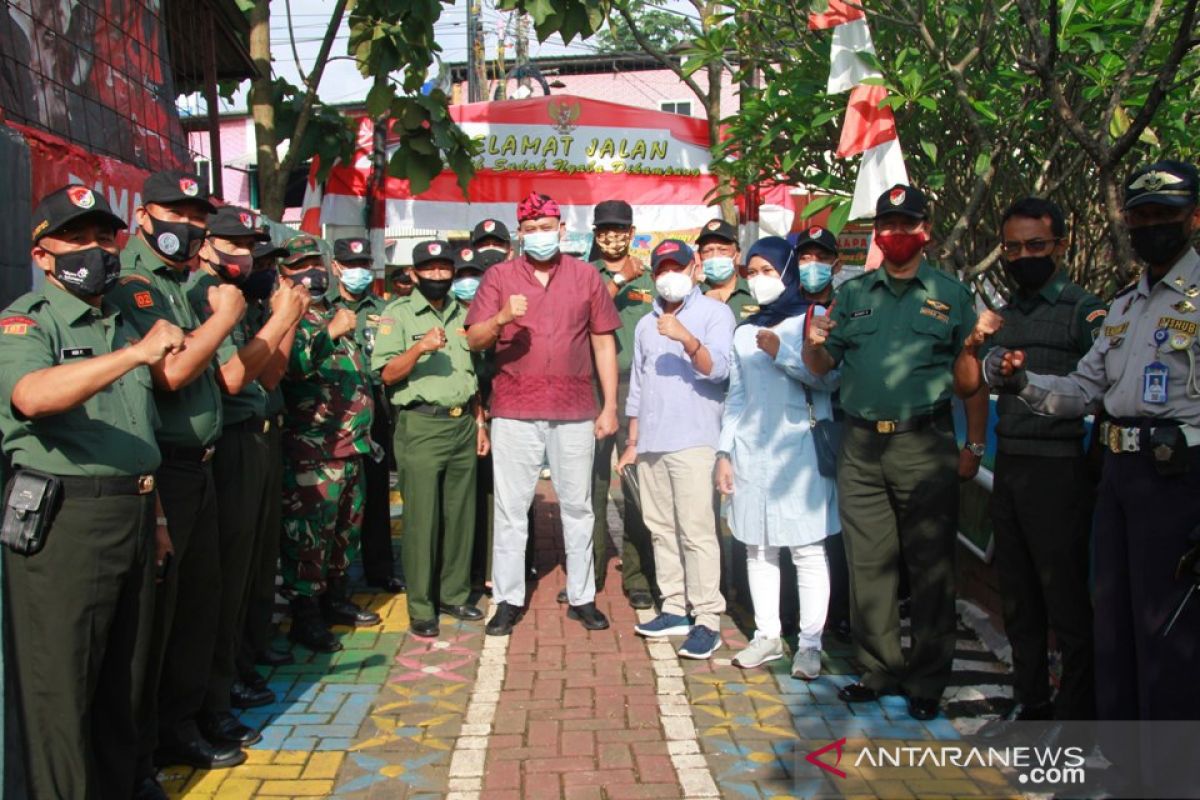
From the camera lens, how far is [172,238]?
12.1ft

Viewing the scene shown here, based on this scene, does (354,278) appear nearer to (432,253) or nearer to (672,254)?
(432,253)

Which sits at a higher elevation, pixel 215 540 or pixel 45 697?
pixel 215 540

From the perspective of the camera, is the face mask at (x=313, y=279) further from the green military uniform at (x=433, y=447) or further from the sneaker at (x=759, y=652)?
the sneaker at (x=759, y=652)

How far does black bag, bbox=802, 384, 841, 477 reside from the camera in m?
4.95

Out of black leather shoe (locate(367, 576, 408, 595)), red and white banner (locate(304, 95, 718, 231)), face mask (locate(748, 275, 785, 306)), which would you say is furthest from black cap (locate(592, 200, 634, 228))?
red and white banner (locate(304, 95, 718, 231))

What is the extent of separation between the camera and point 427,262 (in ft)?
19.2

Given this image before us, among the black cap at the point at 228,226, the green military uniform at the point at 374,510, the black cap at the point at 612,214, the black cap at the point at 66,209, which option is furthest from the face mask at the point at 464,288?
the black cap at the point at 66,209

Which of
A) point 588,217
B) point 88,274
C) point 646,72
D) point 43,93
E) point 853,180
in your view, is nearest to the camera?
point 88,274

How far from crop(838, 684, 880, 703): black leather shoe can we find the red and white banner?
898 cm

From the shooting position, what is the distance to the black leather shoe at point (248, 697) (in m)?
4.60

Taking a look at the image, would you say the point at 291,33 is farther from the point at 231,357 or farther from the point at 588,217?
the point at 231,357

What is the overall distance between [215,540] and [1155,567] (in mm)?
3333

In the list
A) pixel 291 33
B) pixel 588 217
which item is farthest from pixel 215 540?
pixel 588 217

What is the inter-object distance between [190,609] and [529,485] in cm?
208
